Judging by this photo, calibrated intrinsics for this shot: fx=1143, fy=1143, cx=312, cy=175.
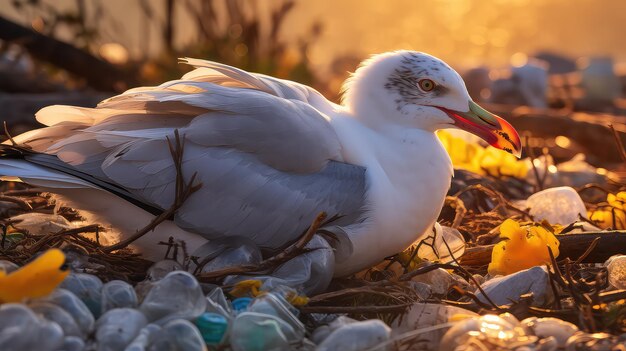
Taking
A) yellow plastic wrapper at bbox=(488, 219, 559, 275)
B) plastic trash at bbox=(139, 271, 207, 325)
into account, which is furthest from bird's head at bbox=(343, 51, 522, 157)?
plastic trash at bbox=(139, 271, 207, 325)

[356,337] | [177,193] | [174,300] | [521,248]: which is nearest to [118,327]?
[174,300]

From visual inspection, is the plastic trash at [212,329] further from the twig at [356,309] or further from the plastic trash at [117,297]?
the twig at [356,309]

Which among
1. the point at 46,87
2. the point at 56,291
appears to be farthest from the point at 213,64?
the point at 46,87

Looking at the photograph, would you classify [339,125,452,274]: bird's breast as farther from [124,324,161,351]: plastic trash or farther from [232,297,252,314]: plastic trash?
[124,324,161,351]: plastic trash

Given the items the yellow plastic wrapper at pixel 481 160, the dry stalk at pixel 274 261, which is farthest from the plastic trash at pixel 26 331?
the yellow plastic wrapper at pixel 481 160

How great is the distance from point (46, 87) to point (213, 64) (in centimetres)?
551

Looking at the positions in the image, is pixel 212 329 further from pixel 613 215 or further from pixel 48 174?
pixel 613 215

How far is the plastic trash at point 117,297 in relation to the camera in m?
3.73

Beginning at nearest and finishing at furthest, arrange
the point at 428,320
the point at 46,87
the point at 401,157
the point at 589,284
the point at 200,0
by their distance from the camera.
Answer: the point at 428,320, the point at 589,284, the point at 401,157, the point at 46,87, the point at 200,0

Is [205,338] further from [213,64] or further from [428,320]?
[213,64]

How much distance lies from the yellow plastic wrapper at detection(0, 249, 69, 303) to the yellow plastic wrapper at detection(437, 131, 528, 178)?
342 cm

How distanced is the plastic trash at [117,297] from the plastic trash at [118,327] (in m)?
0.13

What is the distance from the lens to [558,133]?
8641 millimetres

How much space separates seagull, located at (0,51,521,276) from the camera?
4.45 metres
